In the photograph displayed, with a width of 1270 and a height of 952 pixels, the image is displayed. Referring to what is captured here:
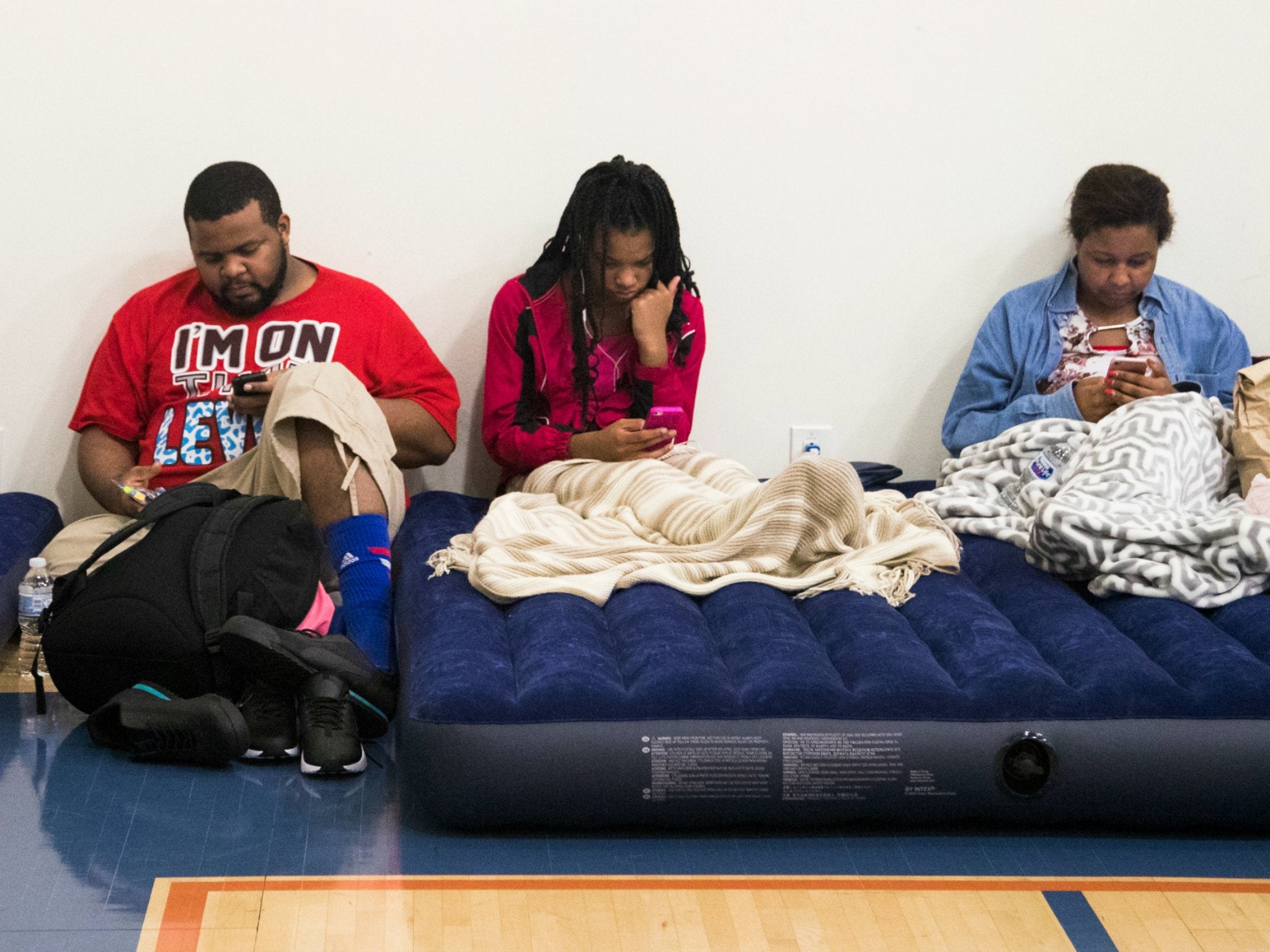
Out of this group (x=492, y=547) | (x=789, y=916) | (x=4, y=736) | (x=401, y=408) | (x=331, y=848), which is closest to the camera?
(x=789, y=916)

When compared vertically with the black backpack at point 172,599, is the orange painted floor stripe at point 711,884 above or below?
below

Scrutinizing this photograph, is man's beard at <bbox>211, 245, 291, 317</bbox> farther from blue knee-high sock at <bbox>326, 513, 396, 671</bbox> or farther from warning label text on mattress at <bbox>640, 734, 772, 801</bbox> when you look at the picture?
warning label text on mattress at <bbox>640, 734, 772, 801</bbox>

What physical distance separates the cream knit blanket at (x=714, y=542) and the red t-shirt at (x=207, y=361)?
0.48m

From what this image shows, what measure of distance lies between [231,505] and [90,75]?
3.85ft

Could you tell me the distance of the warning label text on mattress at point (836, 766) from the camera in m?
2.08

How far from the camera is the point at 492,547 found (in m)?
2.58

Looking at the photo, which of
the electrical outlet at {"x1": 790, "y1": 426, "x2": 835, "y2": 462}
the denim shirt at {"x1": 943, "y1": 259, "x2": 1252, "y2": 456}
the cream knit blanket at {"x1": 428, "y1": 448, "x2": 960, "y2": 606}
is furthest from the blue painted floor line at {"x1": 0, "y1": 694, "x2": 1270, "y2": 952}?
the electrical outlet at {"x1": 790, "y1": 426, "x2": 835, "y2": 462}

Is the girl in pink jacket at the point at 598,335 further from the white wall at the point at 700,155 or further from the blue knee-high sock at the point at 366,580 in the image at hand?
the blue knee-high sock at the point at 366,580

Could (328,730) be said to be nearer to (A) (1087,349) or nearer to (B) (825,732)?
(B) (825,732)

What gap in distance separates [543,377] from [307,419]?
1.94 feet

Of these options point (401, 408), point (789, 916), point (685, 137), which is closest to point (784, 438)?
point (685, 137)

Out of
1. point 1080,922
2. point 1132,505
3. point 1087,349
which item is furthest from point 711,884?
point 1087,349

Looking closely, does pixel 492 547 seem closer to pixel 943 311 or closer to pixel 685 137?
pixel 685 137

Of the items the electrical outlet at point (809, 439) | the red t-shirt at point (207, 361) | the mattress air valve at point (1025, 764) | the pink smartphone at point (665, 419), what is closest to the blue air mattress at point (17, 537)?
the red t-shirt at point (207, 361)
